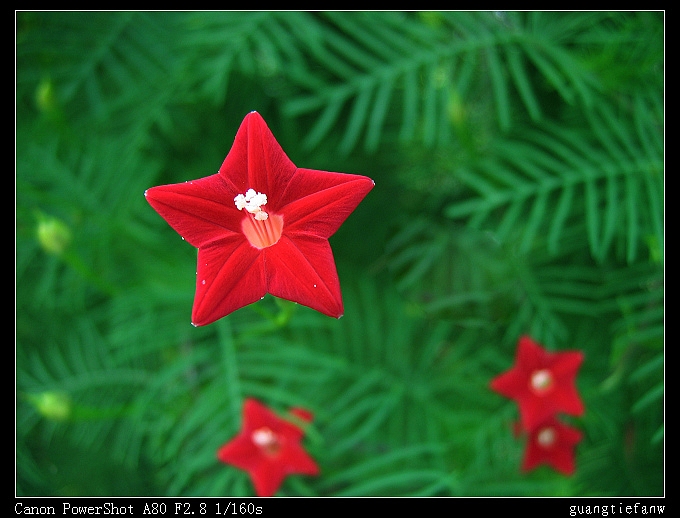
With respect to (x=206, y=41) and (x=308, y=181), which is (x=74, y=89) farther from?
(x=308, y=181)

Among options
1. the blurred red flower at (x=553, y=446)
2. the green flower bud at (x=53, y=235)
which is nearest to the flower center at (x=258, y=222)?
the green flower bud at (x=53, y=235)

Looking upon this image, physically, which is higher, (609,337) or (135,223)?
(135,223)

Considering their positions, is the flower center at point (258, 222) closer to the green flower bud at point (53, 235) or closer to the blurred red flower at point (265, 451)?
the blurred red flower at point (265, 451)

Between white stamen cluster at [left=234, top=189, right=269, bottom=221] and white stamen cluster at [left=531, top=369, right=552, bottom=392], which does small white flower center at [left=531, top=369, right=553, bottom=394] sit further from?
white stamen cluster at [left=234, top=189, right=269, bottom=221]

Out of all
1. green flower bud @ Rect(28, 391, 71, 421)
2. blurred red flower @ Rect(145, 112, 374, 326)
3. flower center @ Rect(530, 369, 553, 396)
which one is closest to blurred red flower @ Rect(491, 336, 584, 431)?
flower center @ Rect(530, 369, 553, 396)

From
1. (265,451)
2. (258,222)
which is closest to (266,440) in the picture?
(265,451)

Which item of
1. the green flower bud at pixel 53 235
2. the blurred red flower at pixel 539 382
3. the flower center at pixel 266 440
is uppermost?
the green flower bud at pixel 53 235

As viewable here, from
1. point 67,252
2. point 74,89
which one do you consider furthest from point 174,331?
point 74,89
